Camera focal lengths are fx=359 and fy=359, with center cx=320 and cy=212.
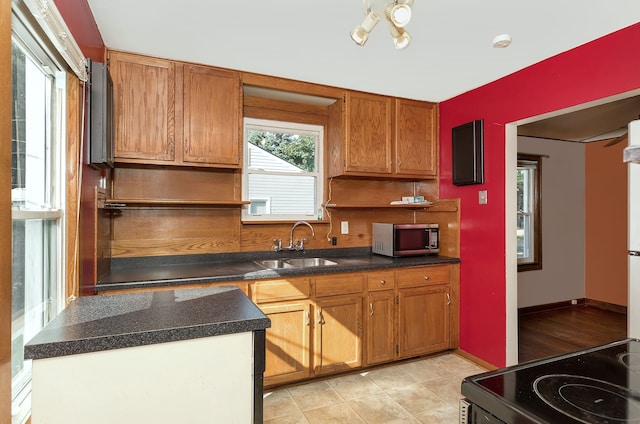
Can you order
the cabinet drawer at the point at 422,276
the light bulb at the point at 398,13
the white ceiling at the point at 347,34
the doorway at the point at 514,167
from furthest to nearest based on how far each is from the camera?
the cabinet drawer at the point at 422,276
the doorway at the point at 514,167
the white ceiling at the point at 347,34
the light bulb at the point at 398,13

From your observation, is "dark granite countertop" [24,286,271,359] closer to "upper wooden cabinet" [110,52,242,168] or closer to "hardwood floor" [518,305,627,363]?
"upper wooden cabinet" [110,52,242,168]

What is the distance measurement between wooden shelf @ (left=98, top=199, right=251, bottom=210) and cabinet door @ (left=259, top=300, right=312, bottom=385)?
34.9 inches

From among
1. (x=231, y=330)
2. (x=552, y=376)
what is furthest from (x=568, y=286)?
(x=231, y=330)

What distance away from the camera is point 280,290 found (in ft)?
8.60

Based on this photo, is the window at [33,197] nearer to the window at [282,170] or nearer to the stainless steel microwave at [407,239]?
the window at [282,170]

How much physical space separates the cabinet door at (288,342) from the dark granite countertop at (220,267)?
0.26m

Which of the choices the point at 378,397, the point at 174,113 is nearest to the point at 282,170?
the point at 174,113

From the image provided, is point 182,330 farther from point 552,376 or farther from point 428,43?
point 428,43

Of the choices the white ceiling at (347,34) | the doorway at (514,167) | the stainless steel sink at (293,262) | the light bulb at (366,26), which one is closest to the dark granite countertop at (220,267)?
the stainless steel sink at (293,262)

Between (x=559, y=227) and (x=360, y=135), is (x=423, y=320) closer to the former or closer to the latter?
(x=360, y=135)

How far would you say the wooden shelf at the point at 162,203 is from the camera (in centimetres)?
255

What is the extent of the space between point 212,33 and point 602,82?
2.48 metres

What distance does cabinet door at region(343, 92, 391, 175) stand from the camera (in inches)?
127

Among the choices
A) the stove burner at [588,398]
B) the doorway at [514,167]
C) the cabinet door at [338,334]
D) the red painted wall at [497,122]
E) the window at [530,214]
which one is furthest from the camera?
the window at [530,214]
